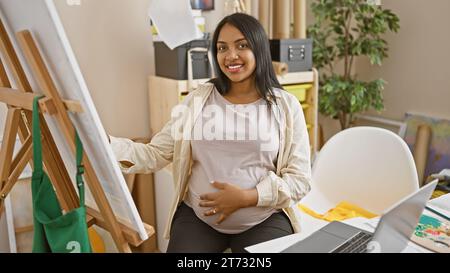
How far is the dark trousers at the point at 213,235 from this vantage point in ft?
4.85

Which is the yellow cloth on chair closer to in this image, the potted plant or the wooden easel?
the wooden easel

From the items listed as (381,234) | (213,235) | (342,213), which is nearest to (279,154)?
(213,235)

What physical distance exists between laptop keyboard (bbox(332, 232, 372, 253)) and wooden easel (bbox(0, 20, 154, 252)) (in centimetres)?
53

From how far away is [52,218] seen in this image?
1213 millimetres

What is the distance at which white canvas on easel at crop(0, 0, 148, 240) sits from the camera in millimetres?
1068

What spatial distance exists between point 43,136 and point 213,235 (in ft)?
2.09

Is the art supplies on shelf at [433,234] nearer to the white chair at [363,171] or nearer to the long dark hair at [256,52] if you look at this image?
the white chair at [363,171]

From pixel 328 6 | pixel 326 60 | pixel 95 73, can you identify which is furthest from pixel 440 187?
pixel 95 73

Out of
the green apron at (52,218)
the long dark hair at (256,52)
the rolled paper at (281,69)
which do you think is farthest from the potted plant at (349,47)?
the green apron at (52,218)

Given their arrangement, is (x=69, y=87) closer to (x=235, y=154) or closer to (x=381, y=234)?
(x=235, y=154)

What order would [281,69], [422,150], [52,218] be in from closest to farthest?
[52,218]
[281,69]
[422,150]

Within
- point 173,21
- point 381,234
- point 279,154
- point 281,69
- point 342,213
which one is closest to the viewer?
point 381,234

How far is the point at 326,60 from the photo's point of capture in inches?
118

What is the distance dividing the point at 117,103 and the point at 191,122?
105 centimetres
